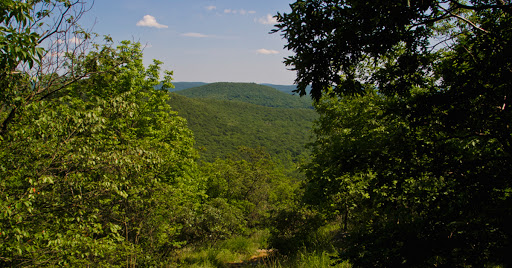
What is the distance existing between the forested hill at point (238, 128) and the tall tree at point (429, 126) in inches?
4417

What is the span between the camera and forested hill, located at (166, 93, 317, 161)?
134 m

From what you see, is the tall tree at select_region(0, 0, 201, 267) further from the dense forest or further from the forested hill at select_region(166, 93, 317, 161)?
the forested hill at select_region(166, 93, 317, 161)

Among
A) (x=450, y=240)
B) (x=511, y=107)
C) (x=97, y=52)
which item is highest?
(x=97, y=52)

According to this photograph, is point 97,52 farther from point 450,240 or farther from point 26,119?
point 450,240

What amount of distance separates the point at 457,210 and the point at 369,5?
239 cm

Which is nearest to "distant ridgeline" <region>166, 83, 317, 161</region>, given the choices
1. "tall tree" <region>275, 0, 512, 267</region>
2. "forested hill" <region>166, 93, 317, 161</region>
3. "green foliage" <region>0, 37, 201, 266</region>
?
"forested hill" <region>166, 93, 317, 161</region>

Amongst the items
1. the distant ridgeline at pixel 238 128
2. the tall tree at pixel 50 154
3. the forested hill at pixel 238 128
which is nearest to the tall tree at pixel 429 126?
the tall tree at pixel 50 154

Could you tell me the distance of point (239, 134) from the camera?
151625 mm

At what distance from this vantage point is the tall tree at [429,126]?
2.73 metres

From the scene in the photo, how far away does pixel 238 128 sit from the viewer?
160625mm

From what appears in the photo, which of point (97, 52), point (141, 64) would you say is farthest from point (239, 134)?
point (97, 52)

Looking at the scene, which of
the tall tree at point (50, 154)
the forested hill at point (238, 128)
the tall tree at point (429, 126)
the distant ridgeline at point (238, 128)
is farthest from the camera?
the forested hill at point (238, 128)

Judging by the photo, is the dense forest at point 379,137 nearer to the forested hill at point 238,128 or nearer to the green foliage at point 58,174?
the green foliage at point 58,174

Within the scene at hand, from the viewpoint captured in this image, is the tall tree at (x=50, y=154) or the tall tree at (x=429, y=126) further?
the tall tree at (x=50, y=154)
